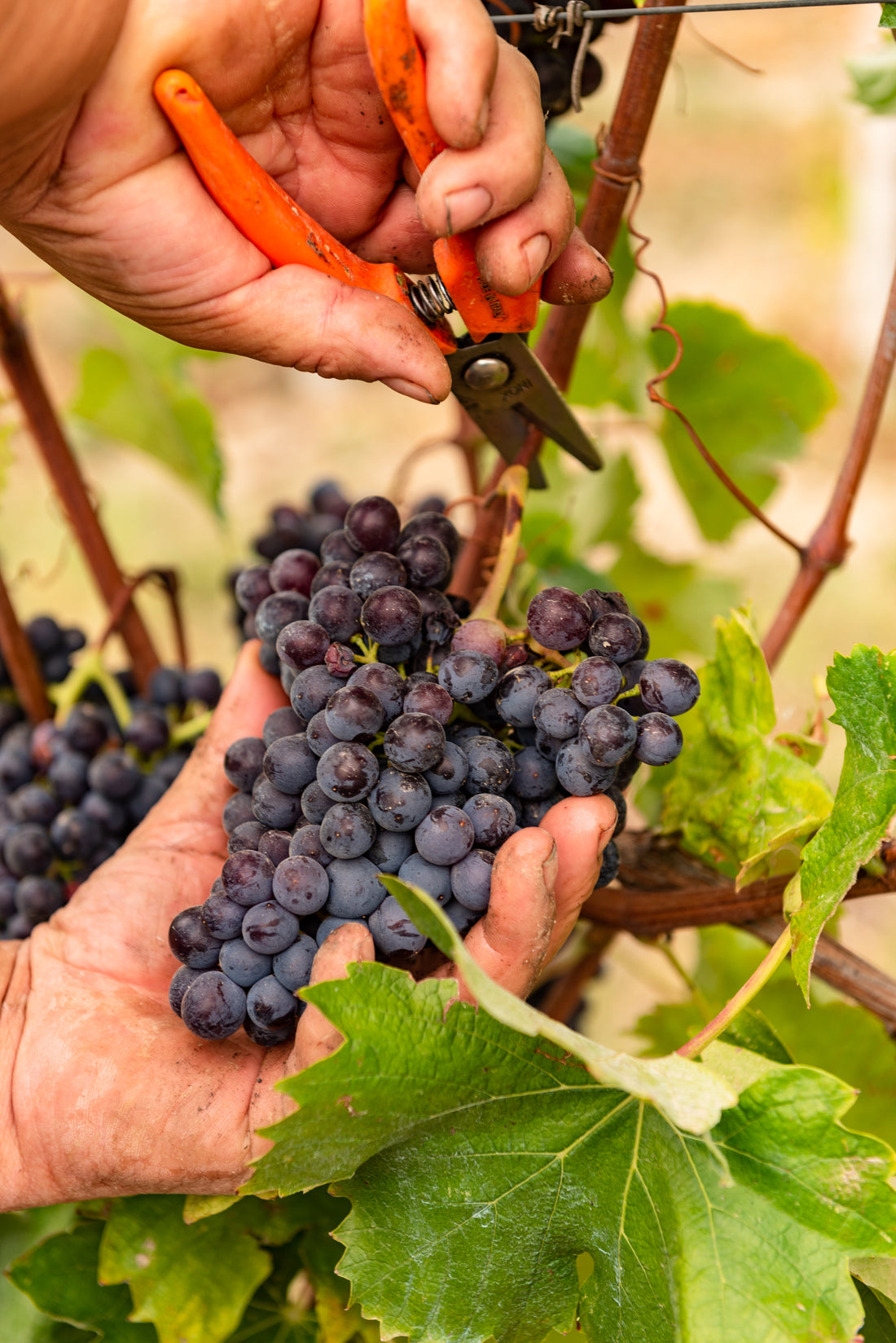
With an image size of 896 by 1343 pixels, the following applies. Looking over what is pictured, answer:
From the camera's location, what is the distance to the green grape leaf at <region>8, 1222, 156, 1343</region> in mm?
833

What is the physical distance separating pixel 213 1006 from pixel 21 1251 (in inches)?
17.6

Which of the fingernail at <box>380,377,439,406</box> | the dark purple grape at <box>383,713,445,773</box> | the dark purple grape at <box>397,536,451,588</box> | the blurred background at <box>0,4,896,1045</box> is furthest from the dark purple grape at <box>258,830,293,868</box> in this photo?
the blurred background at <box>0,4,896,1045</box>

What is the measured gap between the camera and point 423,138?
0.63 metres

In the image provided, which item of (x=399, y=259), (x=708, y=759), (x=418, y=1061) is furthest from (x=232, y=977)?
(x=399, y=259)

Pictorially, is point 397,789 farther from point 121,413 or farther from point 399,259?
point 121,413

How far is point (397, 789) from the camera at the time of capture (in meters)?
0.66

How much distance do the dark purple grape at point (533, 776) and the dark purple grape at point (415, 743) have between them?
8cm

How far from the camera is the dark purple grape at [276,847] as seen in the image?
710 millimetres

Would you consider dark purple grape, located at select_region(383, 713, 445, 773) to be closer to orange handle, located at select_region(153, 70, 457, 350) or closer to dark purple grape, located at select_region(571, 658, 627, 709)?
dark purple grape, located at select_region(571, 658, 627, 709)

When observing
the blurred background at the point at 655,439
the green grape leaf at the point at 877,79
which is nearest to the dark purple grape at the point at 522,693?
the green grape leaf at the point at 877,79

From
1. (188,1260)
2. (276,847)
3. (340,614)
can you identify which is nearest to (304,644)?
(340,614)

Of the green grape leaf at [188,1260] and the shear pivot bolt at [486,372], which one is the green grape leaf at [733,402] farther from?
the green grape leaf at [188,1260]

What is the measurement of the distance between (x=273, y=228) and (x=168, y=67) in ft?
0.36

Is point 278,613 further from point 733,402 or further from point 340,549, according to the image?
point 733,402
